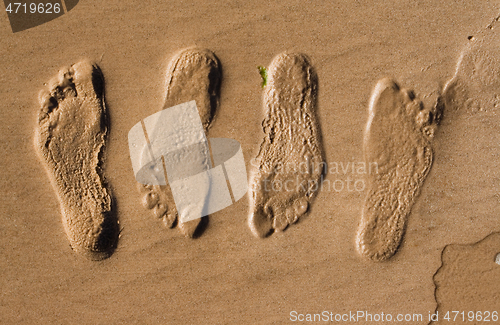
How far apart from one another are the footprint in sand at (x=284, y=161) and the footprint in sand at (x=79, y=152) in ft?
4.45

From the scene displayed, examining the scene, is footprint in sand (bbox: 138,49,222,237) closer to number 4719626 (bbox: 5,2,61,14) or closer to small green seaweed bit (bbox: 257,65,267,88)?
small green seaweed bit (bbox: 257,65,267,88)

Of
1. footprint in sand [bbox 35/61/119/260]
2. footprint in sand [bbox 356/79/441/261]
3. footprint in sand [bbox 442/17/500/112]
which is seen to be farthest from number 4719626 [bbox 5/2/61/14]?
footprint in sand [bbox 442/17/500/112]

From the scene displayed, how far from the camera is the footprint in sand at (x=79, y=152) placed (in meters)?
2.44

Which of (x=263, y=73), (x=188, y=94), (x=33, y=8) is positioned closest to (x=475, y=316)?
(x=263, y=73)

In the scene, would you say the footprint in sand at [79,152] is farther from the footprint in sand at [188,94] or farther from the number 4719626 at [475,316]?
the number 4719626 at [475,316]

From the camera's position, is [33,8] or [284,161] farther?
[284,161]

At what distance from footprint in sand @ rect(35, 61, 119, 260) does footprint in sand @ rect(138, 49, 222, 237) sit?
43cm

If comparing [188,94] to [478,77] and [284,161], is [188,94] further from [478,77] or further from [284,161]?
[478,77]

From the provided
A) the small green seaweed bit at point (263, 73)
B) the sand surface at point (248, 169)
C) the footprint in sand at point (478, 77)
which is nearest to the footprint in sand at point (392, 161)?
the sand surface at point (248, 169)

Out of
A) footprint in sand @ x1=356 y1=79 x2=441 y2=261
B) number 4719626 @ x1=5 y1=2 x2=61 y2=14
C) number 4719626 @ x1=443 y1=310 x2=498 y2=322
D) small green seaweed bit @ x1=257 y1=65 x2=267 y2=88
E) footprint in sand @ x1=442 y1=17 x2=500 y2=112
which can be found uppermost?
number 4719626 @ x1=5 y1=2 x2=61 y2=14

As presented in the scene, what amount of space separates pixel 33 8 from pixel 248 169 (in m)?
2.35

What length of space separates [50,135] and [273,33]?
216cm

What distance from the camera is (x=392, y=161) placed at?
8.28 ft

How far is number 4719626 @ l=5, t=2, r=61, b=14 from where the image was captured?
2414mm
